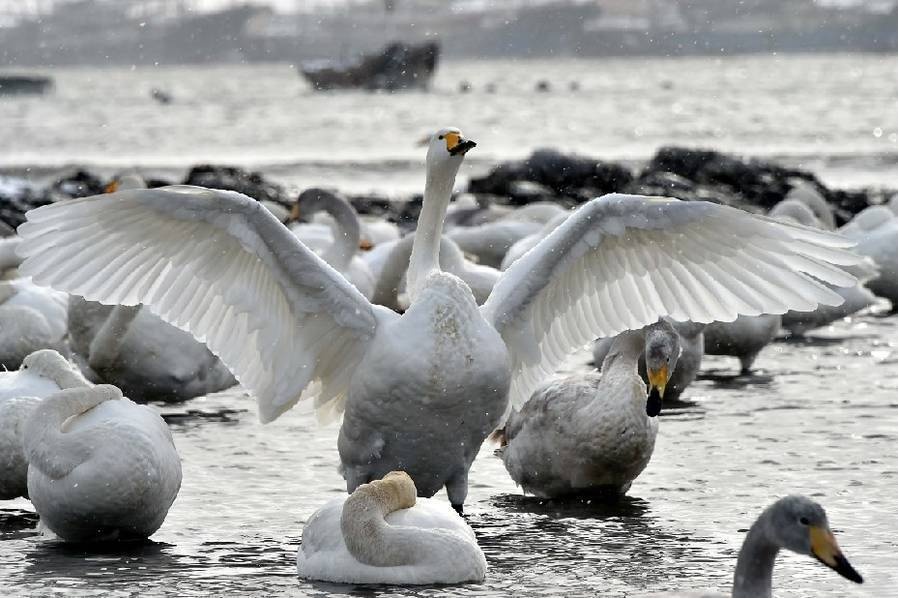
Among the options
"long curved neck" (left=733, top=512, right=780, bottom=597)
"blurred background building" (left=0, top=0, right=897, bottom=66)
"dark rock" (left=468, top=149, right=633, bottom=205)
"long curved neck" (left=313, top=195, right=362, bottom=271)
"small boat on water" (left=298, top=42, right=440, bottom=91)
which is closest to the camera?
"long curved neck" (left=733, top=512, right=780, bottom=597)

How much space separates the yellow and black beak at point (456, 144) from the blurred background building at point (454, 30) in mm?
152340

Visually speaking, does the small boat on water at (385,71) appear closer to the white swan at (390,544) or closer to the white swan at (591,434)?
the white swan at (591,434)

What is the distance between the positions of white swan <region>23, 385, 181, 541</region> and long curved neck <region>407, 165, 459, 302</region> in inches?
53.7

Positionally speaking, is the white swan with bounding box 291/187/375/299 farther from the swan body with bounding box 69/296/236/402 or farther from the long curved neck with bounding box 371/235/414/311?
the swan body with bounding box 69/296/236/402

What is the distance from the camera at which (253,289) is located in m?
7.03

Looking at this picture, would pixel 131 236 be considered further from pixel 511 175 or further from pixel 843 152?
pixel 843 152

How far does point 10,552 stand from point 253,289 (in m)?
1.45

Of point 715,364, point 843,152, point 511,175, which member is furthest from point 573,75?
point 715,364

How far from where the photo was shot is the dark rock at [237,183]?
2231 cm

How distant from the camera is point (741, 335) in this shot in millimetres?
10773

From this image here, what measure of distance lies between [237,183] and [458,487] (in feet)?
54.6

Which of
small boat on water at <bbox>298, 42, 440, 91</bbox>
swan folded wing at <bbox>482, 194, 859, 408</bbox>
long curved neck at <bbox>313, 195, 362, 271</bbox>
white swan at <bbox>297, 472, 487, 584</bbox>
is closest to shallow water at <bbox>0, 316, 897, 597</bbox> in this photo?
white swan at <bbox>297, 472, 487, 584</bbox>

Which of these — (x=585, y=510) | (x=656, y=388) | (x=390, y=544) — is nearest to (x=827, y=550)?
(x=390, y=544)

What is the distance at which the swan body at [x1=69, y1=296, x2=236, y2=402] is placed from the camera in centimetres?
955
